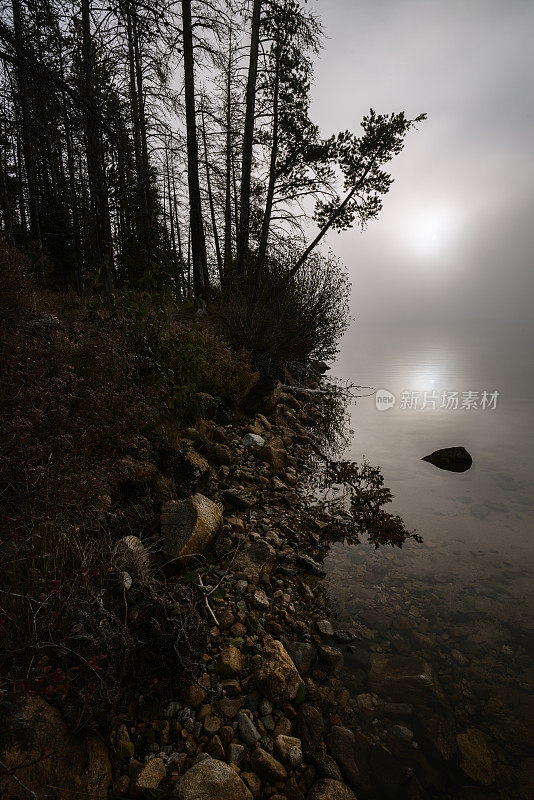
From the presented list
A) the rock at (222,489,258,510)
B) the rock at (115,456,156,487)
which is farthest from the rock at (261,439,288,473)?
the rock at (115,456,156,487)

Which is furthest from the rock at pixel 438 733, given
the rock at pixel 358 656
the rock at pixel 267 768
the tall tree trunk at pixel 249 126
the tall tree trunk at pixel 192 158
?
the tall tree trunk at pixel 249 126

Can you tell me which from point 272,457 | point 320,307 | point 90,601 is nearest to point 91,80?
point 320,307

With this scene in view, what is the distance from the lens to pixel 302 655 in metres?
2.42

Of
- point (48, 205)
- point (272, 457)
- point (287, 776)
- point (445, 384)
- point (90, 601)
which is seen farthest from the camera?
point (48, 205)

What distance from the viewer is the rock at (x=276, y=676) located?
6.81 feet

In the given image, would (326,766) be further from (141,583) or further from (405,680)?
(141,583)

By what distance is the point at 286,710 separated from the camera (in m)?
2.07

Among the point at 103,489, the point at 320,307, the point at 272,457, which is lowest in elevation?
the point at 272,457

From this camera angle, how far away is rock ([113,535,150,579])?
230cm

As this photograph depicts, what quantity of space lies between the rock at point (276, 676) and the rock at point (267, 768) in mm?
284

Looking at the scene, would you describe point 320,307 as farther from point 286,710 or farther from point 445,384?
point 286,710

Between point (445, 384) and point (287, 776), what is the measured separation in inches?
580

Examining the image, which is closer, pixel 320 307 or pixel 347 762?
pixel 347 762

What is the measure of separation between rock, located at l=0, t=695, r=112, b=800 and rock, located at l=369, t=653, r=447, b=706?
1.71 meters
